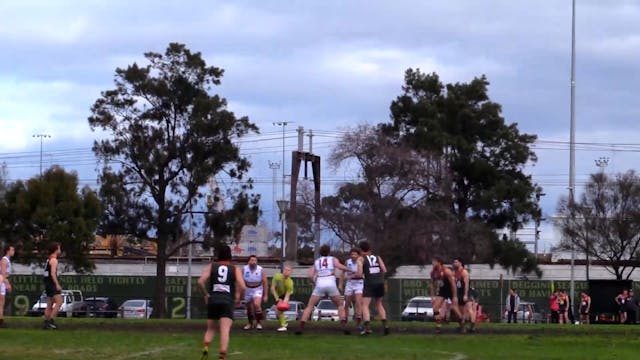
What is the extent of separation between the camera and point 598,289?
4547 cm

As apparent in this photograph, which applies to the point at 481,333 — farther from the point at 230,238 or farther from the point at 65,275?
the point at 65,275

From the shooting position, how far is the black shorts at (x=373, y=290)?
21.4 meters

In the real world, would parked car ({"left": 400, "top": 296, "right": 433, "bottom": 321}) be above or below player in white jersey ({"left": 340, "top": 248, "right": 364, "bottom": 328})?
below

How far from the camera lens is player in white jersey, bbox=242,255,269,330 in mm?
22875

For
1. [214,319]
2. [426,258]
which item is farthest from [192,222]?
[214,319]

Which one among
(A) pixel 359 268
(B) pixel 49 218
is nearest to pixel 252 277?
(A) pixel 359 268

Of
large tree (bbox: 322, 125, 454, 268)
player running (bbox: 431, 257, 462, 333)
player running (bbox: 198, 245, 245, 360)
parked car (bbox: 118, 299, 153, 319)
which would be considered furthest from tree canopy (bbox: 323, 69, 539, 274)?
player running (bbox: 198, 245, 245, 360)

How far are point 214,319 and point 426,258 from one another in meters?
37.5

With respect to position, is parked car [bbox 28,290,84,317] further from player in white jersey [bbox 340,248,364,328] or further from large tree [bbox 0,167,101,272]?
player in white jersey [bbox 340,248,364,328]

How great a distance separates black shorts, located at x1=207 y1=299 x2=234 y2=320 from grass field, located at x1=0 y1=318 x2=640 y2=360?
117 cm

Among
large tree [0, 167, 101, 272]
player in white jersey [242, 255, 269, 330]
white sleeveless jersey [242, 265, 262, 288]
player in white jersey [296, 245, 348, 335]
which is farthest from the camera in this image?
large tree [0, 167, 101, 272]

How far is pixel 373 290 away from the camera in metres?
21.4

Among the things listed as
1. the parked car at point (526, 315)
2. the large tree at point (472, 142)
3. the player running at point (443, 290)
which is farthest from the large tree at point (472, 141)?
the player running at point (443, 290)

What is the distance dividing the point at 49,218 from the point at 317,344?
121ft
